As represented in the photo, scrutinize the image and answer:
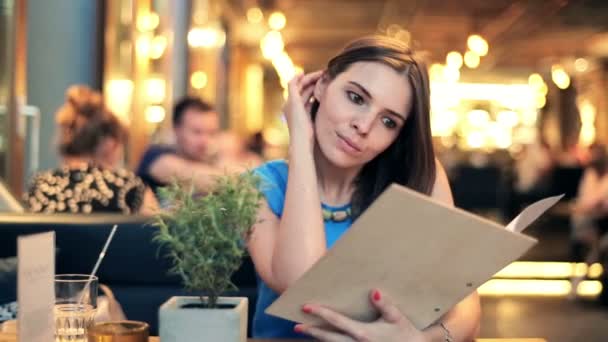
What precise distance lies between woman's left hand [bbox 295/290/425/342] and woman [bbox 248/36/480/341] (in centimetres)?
6

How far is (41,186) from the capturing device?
3486 mm

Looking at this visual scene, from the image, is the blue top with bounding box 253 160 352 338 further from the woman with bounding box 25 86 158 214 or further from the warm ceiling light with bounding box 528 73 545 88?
the warm ceiling light with bounding box 528 73 545 88

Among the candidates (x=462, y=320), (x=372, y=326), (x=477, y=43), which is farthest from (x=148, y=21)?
(x=477, y=43)

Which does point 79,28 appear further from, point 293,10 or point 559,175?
point 293,10

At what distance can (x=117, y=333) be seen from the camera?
49.9 inches

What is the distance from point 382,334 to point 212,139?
13.4 ft

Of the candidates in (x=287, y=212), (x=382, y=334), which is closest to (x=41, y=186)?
(x=287, y=212)

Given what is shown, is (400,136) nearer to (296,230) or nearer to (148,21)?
(296,230)

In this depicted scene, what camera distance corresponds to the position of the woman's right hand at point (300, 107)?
1.71 meters

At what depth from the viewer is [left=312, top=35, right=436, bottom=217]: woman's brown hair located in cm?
171

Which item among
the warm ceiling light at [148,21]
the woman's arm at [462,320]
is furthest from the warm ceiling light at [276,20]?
the woman's arm at [462,320]

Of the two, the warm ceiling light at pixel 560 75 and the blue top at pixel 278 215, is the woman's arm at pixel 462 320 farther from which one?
the warm ceiling light at pixel 560 75

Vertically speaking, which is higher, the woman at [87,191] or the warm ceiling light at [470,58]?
the warm ceiling light at [470,58]

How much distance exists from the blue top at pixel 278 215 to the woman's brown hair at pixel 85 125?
2462mm
